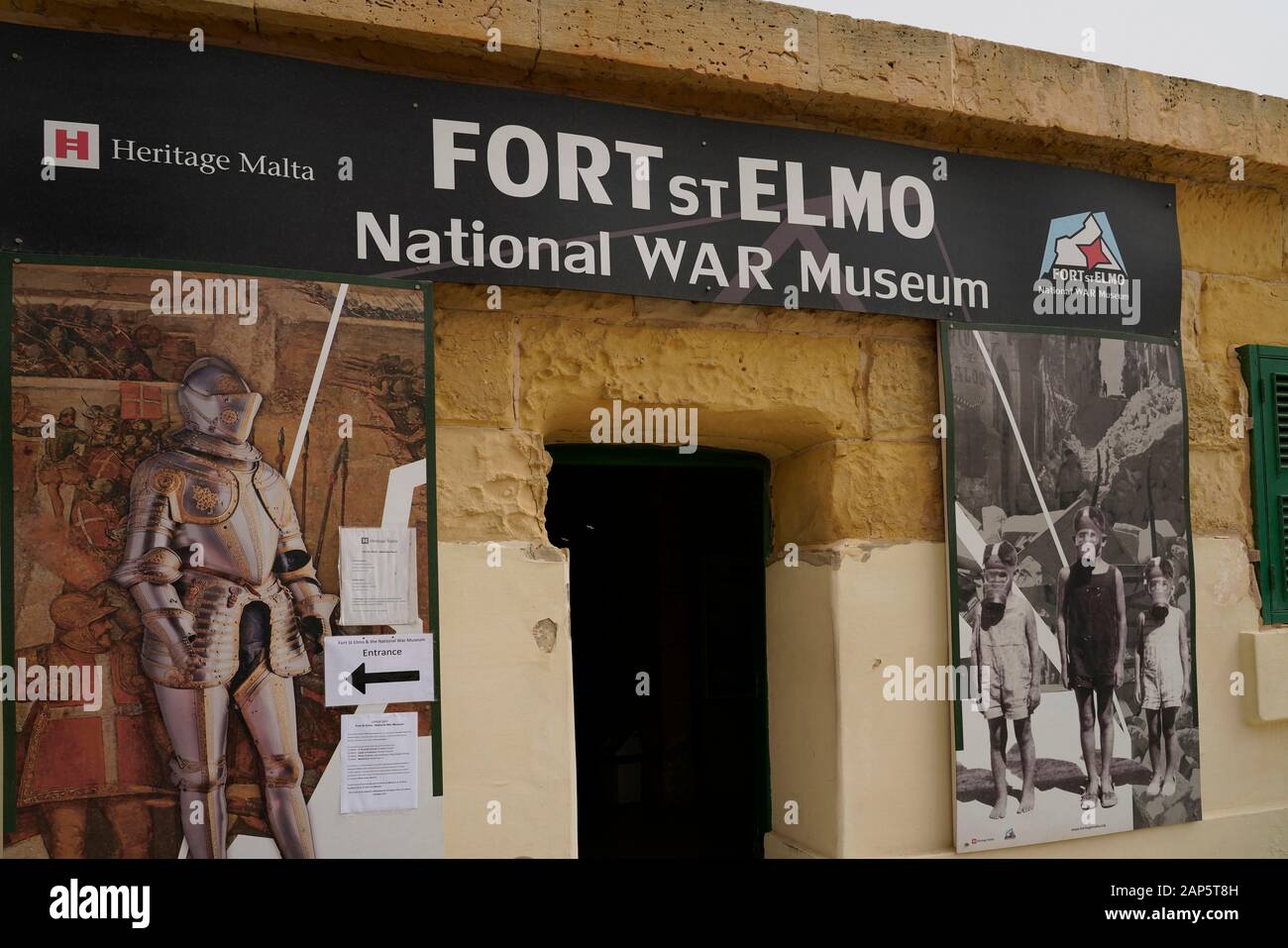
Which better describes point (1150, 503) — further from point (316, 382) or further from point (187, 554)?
point (187, 554)

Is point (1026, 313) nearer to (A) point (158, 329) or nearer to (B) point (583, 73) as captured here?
(B) point (583, 73)

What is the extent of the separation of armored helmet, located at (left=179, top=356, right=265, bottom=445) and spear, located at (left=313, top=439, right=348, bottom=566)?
259mm

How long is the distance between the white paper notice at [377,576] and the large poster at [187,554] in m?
0.03

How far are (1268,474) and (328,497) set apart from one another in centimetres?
386

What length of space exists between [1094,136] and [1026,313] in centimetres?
76

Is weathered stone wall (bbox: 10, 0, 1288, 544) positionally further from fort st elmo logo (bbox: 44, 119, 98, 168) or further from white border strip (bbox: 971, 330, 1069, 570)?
fort st elmo logo (bbox: 44, 119, 98, 168)

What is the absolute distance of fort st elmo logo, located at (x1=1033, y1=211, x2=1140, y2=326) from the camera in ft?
13.4

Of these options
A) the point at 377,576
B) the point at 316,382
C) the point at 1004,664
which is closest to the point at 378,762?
the point at 377,576

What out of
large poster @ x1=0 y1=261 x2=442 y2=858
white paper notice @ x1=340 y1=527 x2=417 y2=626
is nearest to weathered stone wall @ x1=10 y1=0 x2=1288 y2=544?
white paper notice @ x1=340 y1=527 x2=417 y2=626

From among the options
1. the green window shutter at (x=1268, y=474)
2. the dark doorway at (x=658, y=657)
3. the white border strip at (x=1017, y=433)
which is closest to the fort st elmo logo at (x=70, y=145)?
the dark doorway at (x=658, y=657)

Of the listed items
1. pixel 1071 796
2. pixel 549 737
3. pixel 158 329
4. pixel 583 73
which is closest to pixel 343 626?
pixel 549 737

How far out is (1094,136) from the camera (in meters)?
4.06

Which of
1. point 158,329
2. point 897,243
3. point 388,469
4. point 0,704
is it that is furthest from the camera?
point 897,243

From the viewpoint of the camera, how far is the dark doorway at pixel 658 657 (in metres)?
6.16
